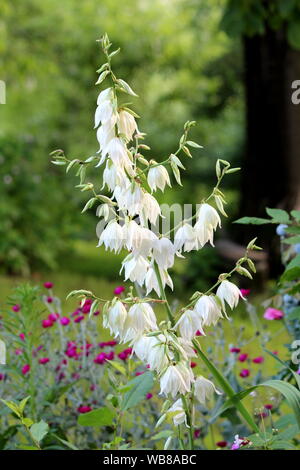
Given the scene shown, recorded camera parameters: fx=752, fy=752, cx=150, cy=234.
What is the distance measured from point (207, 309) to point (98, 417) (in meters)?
0.56

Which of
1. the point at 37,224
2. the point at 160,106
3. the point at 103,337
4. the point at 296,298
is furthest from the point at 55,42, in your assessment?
the point at 296,298

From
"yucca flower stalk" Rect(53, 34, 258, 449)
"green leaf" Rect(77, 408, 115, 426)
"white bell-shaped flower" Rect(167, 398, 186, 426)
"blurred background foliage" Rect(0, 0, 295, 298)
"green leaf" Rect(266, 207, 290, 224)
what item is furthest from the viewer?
"blurred background foliage" Rect(0, 0, 295, 298)

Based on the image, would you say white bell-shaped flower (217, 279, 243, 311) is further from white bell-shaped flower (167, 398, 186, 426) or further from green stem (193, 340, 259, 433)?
white bell-shaped flower (167, 398, 186, 426)

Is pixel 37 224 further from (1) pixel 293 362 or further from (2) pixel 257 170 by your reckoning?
(1) pixel 293 362

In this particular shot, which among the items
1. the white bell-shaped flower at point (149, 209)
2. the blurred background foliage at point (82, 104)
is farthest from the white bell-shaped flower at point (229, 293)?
the blurred background foliage at point (82, 104)

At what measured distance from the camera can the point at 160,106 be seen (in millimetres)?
19125

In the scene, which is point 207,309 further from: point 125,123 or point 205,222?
point 125,123

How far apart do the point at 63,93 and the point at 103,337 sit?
12477 millimetres

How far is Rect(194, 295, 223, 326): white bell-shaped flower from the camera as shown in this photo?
2057mm

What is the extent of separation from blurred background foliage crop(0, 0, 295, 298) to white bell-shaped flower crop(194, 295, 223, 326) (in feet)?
22.9

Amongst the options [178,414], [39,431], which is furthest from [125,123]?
[39,431]

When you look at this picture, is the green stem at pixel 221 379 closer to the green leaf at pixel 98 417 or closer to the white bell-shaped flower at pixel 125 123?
the green leaf at pixel 98 417

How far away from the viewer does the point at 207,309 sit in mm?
2055

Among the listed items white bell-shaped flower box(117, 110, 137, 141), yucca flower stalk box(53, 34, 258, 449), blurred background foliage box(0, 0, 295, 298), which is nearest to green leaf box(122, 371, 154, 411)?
yucca flower stalk box(53, 34, 258, 449)
